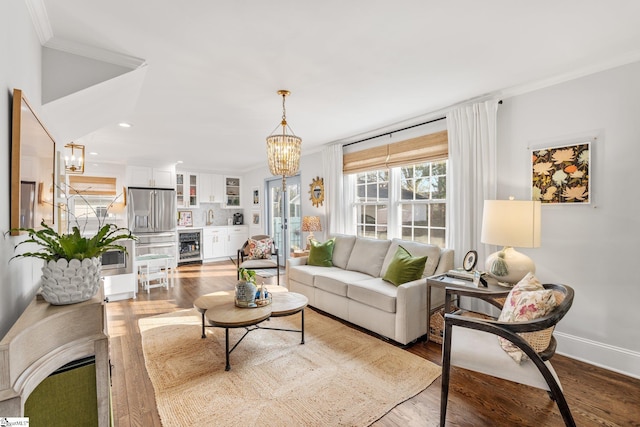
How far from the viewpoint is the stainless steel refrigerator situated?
6.18m

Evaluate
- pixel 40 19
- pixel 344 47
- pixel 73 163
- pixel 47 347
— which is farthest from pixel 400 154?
pixel 73 163

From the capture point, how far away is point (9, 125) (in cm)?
131

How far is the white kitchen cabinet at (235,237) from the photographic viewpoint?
7.73 meters

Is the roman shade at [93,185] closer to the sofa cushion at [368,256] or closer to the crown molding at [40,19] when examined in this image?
the crown molding at [40,19]

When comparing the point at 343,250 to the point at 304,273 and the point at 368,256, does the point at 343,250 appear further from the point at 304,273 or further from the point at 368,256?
the point at 304,273

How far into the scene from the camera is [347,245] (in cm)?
420

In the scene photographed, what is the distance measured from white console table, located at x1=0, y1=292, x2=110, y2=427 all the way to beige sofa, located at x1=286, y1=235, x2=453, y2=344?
7.28 feet

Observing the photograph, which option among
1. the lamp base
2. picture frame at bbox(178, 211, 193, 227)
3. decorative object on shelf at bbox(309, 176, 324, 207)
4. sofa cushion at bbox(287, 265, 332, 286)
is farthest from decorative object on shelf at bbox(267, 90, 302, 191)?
picture frame at bbox(178, 211, 193, 227)

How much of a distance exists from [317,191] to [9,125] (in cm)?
425

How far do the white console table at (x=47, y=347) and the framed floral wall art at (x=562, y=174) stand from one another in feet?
11.0

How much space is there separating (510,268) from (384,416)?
154 centimetres

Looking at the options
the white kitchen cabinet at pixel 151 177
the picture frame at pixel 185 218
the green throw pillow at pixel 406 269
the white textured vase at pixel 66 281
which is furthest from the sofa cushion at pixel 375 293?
the picture frame at pixel 185 218

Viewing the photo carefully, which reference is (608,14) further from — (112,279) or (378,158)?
(112,279)

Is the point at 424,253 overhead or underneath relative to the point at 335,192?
underneath
